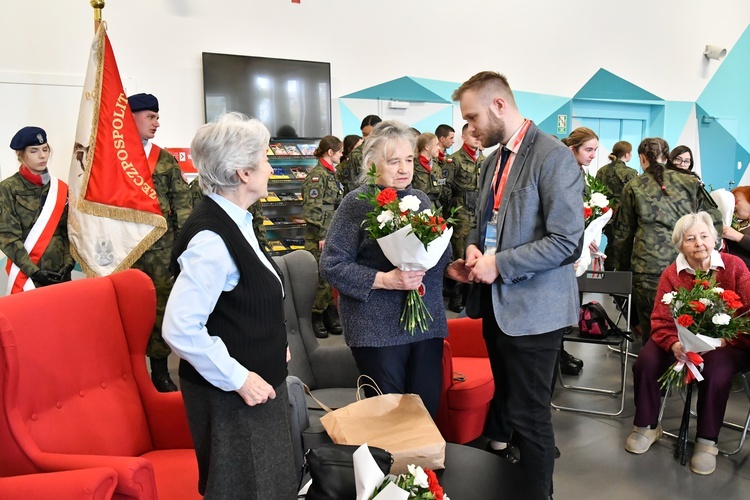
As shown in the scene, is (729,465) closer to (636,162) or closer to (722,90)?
(636,162)

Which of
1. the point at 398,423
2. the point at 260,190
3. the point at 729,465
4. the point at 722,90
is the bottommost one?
the point at 729,465

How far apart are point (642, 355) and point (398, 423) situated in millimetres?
2002

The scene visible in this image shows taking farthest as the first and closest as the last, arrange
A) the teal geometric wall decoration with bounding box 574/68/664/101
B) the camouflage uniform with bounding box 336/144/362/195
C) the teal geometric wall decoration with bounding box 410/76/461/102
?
the teal geometric wall decoration with bounding box 574/68/664/101, the teal geometric wall decoration with bounding box 410/76/461/102, the camouflage uniform with bounding box 336/144/362/195

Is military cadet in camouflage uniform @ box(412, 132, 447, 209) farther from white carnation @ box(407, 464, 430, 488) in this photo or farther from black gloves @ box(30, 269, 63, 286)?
white carnation @ box(407, 464, 430, 488)

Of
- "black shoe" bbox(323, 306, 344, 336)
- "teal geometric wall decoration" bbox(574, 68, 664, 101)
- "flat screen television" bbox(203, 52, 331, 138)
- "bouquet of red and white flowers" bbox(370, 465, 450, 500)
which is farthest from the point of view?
"teal geometric wall decoration" bbox(574, 68, 664, 101)

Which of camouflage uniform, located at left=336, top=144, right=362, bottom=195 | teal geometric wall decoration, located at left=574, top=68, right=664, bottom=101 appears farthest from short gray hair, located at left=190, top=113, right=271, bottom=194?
teal geometric wall decoration, located at left=574, top=68, right=664, bottom=101

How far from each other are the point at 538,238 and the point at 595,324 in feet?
6.73

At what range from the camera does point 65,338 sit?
80.1 inches

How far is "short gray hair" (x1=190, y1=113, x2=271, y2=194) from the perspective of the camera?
1567 mm

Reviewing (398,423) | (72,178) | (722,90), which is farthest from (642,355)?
(722,90)

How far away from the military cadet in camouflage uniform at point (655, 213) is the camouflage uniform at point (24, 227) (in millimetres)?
3978

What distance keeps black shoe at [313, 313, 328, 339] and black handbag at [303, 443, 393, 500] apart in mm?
3674

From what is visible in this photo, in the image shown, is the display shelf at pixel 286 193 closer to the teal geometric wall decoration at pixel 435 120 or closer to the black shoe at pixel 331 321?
the black shoe at pixel 331 321

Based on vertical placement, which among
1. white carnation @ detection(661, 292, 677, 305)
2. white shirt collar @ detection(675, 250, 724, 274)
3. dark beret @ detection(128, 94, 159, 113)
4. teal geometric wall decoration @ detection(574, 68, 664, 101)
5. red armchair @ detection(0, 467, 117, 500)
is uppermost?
teal geometric wall decoration @ detection(574, 68, 664, 101)
